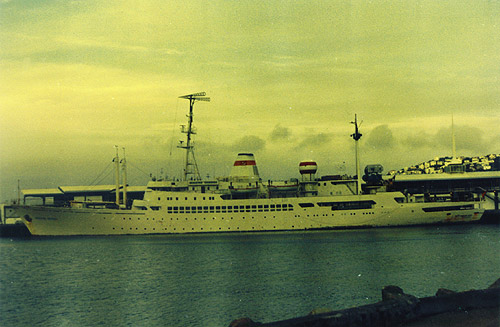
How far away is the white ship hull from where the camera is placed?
41.0 metres

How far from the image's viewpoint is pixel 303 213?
4209cm

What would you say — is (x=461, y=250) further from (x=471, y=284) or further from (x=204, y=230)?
(x=204, y=230)

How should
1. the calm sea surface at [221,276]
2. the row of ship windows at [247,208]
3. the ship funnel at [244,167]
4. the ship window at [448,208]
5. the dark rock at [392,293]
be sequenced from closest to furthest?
the dark rock at [392,293], the calm sea surface at [221,276], the row of ship windows at [247,208], the ship window at [448,208], the ship funnel at [244,167]

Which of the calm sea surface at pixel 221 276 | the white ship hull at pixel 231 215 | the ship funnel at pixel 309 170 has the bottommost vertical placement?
the calm sea surface at pixel 221 276

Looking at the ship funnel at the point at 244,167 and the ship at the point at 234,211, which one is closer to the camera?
the ship at the point at 234,211

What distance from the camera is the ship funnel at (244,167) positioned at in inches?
1756

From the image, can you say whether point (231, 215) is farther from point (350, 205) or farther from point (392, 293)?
point (392, 293)

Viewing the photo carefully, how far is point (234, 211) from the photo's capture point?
138 feet

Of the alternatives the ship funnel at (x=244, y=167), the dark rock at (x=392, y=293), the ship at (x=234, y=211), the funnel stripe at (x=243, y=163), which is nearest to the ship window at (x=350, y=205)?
the ship at (x=234, y=211)

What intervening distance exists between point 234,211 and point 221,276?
67.0 ft

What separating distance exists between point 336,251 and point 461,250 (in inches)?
261

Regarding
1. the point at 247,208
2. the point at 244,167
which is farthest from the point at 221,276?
the point at 244,167

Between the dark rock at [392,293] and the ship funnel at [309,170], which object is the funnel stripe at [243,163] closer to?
the ship funnel at [309,170]

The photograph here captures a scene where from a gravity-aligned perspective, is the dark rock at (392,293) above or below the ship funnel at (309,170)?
below
